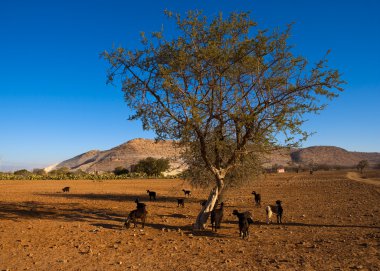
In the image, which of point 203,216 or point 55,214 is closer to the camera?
point 203,216

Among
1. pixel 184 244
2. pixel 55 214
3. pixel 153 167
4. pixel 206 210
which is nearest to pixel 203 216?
pixel 206 210

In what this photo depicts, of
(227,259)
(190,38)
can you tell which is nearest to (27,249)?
(227,259)

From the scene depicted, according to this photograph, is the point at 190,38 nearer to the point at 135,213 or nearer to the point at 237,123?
the point at 237,123

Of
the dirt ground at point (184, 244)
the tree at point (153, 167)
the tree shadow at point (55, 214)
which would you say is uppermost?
the tree at point (153, 167)

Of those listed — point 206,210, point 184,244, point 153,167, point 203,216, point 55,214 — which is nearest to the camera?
point 184,244

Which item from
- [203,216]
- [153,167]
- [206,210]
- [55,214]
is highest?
[153,167]

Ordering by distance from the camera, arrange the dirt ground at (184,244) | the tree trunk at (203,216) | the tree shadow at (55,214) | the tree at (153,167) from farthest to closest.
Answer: the tree at (153,167)
the tree shadow at (55,214)
the tree trunk at (203,216)
the dirt ground at (184,244)

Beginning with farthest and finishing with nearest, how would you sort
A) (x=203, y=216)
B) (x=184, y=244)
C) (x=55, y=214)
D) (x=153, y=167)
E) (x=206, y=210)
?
(x=153, y=167)
(x=55, y=214)
(x=206, y=210)
(x=203, y=216)
(x=184, y=244)

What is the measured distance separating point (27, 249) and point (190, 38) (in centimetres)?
988

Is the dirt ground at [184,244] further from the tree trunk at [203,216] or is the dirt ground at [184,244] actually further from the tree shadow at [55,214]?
the tree trunk at [203,216]

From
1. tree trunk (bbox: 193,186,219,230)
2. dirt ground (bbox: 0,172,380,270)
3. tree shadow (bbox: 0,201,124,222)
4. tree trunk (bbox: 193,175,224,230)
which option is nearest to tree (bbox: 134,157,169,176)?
tree shadow (bbox: 0,201,124,222)

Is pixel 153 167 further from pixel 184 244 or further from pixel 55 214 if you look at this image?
pixel 184 244

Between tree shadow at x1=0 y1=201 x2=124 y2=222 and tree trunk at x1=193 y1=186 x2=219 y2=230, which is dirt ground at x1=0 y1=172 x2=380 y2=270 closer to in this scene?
tree shadow at x1=0 y1=201 x2=124 y2=222

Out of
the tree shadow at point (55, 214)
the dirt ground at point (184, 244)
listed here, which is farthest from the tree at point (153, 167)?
the dirt ground at point (184, 244)
